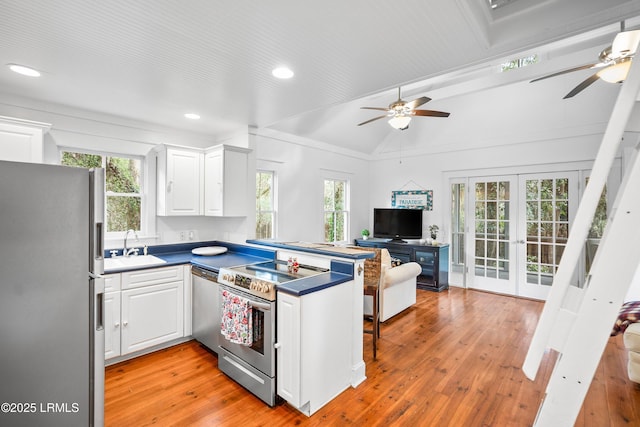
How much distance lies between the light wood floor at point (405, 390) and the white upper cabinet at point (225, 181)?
1.60 m

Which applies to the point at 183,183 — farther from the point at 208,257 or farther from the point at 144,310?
the point at 144,310

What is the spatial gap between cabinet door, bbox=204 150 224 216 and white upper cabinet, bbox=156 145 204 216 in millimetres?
80

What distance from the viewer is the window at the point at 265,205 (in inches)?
178

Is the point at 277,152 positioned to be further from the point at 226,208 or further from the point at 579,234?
the point at 579,234

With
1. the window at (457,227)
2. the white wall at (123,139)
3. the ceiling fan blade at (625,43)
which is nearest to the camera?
the ceiling fan blade at (625,43)

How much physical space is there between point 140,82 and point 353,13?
193cm

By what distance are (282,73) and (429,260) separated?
14.1 ft

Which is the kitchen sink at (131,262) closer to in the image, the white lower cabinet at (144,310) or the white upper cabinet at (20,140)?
the white lower cabinet at (144,310)

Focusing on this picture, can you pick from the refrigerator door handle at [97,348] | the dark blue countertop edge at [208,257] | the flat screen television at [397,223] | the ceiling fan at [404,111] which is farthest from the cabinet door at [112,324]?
the flat screen television at [397,223]

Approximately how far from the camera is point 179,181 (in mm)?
3631

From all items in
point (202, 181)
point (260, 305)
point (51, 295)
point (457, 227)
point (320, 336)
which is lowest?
point (320, 336)

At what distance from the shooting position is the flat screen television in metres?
5.84

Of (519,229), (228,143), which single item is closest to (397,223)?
(519,229)

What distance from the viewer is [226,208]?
11.9 feet
